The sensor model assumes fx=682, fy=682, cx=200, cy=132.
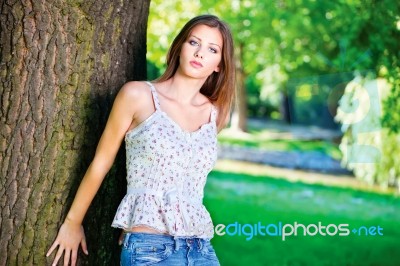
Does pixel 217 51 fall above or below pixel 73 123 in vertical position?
above

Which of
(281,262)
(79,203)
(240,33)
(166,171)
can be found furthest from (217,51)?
(240,33)

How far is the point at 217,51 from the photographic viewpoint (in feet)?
8.32

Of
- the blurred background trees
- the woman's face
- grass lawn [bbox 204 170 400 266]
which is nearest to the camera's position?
the woman's face

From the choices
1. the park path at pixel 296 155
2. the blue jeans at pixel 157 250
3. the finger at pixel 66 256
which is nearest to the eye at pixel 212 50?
the blue jeans at pixel 157 250

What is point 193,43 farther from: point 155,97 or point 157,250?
→ point 157,250

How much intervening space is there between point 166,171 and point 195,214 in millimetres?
187

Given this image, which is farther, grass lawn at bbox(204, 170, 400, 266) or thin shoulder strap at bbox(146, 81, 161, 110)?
grass lawn at bbox(204, 170, 400, 266)

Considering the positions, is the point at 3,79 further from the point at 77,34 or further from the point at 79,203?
the point at 79,203

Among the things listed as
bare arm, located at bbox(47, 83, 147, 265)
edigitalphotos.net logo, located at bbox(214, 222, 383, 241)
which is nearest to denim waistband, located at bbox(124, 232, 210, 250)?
bare arm, located at bbox(47, 83, 147, 265)

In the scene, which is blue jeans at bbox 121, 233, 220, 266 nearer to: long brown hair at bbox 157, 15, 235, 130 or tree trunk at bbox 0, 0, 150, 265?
tree trunk at bbox 0, 0, 150, 265

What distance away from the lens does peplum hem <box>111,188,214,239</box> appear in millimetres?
2303

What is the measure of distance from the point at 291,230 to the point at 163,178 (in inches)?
93.5

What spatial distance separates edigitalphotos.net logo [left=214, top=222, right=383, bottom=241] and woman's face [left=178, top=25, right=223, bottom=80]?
2.16 meters

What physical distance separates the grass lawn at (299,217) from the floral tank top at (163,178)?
7.09 feet
